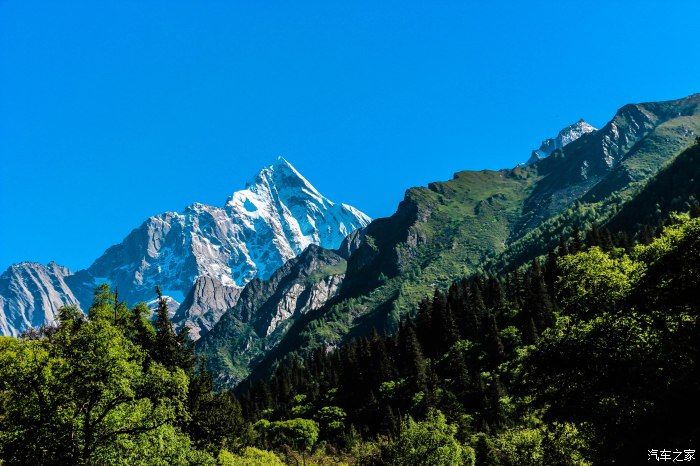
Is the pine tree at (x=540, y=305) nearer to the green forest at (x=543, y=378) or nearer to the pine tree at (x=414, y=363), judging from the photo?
the pine tree at (x=414, y=363)

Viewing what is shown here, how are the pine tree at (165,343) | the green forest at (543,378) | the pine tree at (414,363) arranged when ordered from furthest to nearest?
the pine tree at (414,363), the pine tree at (165,343), the green forest at (543,378)

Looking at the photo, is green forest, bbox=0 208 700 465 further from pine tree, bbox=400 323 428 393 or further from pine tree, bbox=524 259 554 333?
pine tree, bbox=524 259 554 333

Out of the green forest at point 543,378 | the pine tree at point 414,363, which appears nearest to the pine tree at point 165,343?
the green forest at point 543,378

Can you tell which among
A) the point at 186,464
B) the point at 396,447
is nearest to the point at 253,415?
the point at 396,447

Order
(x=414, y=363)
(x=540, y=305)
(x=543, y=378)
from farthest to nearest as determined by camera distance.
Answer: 1. (x=540, y=305)
2. (x=414, y=363)
3. (x=543, y=378)

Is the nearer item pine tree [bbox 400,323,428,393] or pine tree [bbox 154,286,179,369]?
pine tree [bbox 154,286,179,369]

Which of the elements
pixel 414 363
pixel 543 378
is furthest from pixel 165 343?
pixel 414 363

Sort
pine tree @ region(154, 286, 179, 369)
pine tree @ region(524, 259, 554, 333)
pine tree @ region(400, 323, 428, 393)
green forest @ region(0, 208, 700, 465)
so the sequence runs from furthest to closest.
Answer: pine tree @ region(524, 259, 554, 333), pine tree @ region(400, 323, 428, 393), pine tree @ region(154, 286, 179, 369), green forest @ region(0, 208, 700, 465)

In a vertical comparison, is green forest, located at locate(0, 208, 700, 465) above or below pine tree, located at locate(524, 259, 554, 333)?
below

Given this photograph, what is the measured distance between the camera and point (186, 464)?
3206 cm

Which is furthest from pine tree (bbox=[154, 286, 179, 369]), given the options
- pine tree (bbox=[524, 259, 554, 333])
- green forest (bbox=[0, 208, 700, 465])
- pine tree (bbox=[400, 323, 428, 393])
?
pine tree (bbox=[524, 259, 554, 333])

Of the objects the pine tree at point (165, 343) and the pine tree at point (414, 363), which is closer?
the pine tree at point (165, 343)

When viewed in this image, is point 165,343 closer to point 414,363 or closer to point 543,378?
point 543,378

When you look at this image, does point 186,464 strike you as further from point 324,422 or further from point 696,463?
point 324,422
